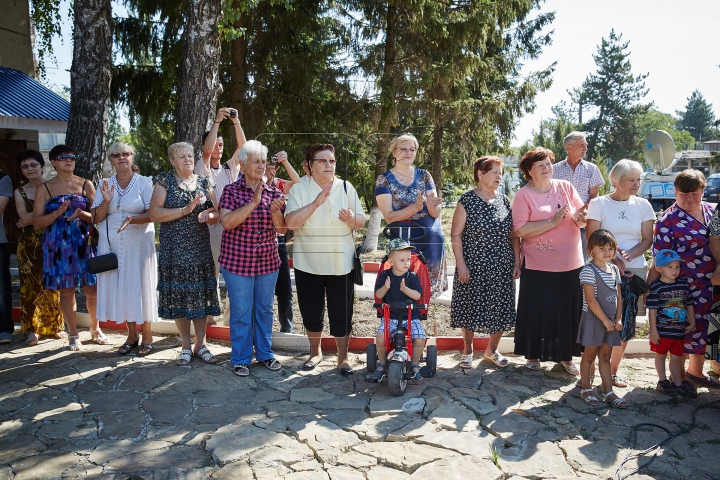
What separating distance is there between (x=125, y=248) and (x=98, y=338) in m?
1.11

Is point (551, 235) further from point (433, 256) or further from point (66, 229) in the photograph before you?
point (66, 229)

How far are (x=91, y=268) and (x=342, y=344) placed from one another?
219 cm

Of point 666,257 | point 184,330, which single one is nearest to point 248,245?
point 184,330

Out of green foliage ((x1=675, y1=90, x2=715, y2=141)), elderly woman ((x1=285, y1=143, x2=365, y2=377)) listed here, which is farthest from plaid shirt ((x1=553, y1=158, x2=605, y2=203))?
green foliage ((x1=675, y1=90, x2=715, y2=141))

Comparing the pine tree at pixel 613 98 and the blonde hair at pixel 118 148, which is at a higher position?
the pine tree at pixel 613 98

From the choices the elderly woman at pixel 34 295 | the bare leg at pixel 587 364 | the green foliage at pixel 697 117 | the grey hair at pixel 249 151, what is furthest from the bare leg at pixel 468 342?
the green foliage at pixel 697 117

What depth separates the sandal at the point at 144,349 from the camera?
5.37 m

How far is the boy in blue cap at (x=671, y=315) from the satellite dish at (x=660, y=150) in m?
3.55

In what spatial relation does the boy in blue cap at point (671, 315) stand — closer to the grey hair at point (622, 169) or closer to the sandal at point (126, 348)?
the grey hair at point (622, 169)

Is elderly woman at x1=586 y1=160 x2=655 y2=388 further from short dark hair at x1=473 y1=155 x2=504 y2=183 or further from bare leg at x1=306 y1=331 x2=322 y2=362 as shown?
bare leg at x1=306 y1=331 x2=322 y2=362

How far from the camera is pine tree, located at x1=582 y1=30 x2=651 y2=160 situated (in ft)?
166

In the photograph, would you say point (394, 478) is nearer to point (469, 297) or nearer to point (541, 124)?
point (469, 297)

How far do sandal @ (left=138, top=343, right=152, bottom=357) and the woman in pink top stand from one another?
3310 millimetres

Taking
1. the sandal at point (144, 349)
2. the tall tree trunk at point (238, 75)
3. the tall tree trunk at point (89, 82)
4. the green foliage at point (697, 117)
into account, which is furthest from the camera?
the green foliage at point (697, 117)
